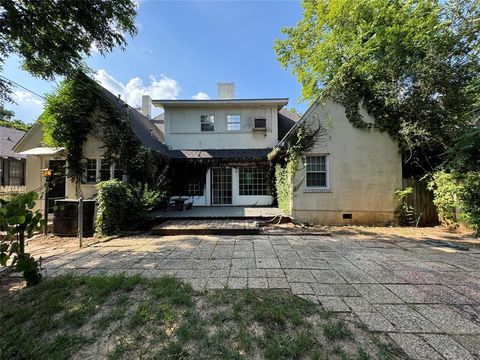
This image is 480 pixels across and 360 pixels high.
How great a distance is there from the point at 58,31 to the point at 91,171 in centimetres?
510

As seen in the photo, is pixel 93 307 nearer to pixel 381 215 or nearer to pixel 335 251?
pixel 335 251

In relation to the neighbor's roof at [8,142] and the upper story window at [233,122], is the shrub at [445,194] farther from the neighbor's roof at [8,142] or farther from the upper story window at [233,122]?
the neighbor's roof at [8,142]

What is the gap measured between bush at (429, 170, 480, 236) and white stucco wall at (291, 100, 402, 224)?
48.7 inches

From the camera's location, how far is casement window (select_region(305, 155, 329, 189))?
9.16 m

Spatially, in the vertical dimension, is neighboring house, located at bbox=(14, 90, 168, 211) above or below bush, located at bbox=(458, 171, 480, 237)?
above

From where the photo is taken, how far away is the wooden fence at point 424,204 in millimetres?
8869

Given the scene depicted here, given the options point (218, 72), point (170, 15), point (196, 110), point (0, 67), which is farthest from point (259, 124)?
point (0, 67)

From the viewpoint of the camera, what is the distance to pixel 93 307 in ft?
9.48

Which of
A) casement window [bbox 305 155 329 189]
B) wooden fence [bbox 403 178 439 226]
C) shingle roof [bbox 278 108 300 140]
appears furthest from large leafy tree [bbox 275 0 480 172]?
shingle roof [bbox 278 108 300 140]

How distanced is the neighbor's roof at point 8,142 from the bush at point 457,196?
2258 centimetres

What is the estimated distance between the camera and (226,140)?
13312 millimetres

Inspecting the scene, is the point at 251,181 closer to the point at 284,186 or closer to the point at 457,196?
the point at 284,186

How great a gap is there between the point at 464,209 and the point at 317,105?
5.87 m

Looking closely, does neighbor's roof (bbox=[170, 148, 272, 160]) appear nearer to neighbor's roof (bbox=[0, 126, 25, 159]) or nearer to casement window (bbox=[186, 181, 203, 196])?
casement window (bbox=[186, 181, 203, 196])
